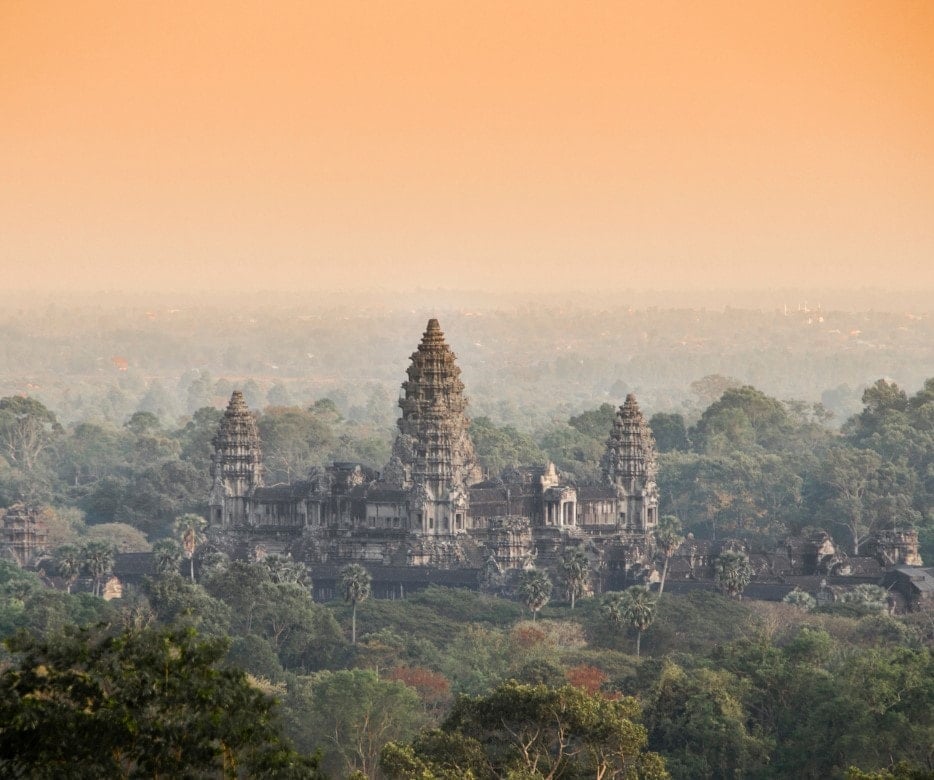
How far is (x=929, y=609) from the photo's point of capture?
86.9 meters

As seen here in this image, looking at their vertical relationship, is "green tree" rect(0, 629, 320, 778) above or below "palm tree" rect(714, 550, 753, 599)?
above

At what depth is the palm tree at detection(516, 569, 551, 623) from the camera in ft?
294

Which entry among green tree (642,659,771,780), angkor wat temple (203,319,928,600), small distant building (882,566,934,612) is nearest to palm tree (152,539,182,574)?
angkor wat temple (203,319,928,600)

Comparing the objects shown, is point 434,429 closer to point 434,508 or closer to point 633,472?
point 434,508

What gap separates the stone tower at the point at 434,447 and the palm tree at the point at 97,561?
10.5m

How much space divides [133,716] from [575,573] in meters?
51.2

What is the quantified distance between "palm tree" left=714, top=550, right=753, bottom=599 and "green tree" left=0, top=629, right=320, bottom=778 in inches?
1923

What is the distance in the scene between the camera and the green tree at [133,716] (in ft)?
134

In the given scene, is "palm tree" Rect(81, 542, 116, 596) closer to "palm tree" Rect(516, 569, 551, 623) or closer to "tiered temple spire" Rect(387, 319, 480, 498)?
"tiered temple spire" Rect(387, 319, 480, 498)

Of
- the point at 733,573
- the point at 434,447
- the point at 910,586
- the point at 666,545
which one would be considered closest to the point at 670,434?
the point at 434,447

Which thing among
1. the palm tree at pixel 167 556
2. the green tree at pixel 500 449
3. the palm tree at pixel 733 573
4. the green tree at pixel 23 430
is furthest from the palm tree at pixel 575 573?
the green tree at pixel 23 430

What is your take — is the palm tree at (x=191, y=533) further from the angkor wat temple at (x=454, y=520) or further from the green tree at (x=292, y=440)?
the green tree at (x=292, y=440)

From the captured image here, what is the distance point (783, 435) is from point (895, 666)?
7865 centimetres

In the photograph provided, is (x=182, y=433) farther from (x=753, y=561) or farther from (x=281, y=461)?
(x=753, y=561)
